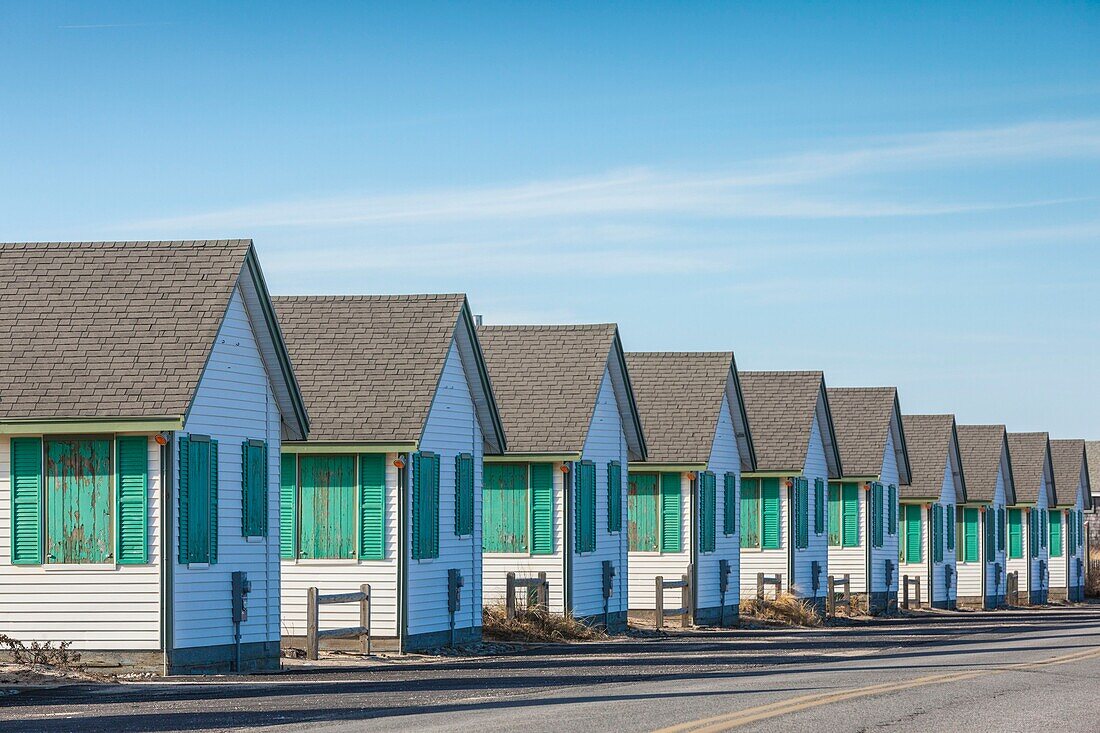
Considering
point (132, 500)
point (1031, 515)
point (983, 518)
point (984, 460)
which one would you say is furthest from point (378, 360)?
point (1031, 515)

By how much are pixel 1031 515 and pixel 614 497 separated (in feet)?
113

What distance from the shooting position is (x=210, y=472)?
22594mm

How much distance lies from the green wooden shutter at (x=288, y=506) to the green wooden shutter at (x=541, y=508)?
675 centimetres

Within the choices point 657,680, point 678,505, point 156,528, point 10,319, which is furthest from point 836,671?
point 678,505

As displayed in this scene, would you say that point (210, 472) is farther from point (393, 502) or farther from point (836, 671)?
point (836, 671)

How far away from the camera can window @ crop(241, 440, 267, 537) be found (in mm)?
23656

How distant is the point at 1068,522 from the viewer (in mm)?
71375

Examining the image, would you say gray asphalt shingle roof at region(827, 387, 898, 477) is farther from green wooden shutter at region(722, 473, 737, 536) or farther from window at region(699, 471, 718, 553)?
window at region(699, 471, 718, 553)

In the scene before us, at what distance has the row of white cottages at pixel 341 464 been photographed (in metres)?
21.5

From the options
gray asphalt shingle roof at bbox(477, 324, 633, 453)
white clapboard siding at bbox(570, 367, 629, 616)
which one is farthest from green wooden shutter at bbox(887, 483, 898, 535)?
gray asphalt shingle roof at bbox(477, 324, 633, 453)

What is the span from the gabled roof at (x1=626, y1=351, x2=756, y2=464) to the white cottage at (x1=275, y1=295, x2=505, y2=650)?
9525 mm

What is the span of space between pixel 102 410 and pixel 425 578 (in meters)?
Answer: 7.98

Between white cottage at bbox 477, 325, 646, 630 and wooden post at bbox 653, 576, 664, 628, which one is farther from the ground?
white cottage at bbox 477, 325, 646, 630

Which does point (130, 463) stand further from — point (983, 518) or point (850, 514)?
point (983, 518)
